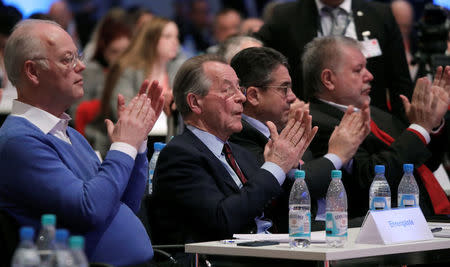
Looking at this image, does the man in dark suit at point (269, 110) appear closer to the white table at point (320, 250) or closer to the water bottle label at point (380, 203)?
the water bottle label at point (380, 203)

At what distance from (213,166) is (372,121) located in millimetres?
1646

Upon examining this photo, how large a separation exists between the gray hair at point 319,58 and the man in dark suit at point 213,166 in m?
1.06

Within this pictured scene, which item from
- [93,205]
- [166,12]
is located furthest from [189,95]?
[166,12]

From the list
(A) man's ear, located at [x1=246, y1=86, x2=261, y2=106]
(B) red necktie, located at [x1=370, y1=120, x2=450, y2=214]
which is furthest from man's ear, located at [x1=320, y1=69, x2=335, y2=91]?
(A) man's ear, located at [x1=246, y1=86, x2=261, y2=106]

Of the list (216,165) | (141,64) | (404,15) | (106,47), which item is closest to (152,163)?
(216,165)

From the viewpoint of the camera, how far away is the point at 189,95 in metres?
4.03

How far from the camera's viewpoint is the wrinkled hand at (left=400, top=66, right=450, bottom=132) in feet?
15.9

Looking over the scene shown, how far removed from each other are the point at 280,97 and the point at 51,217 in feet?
7.02

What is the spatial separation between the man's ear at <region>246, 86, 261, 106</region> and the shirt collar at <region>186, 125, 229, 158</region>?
1.81 feet

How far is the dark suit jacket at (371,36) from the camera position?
565 centimetres

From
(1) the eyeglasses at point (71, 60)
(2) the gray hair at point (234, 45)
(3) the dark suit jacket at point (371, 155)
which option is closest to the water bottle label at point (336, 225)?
(1) the eyeglasses at point (71, 60)

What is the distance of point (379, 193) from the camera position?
4340 millimetres

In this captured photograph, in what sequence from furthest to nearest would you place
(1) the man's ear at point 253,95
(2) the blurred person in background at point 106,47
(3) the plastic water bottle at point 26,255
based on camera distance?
(2) the blurred person in background at point 106,47 < (1) the man's ear at point 253,95 < (3) the plastic water bottle at point 26,255

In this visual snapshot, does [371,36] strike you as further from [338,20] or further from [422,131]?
[422,131]
